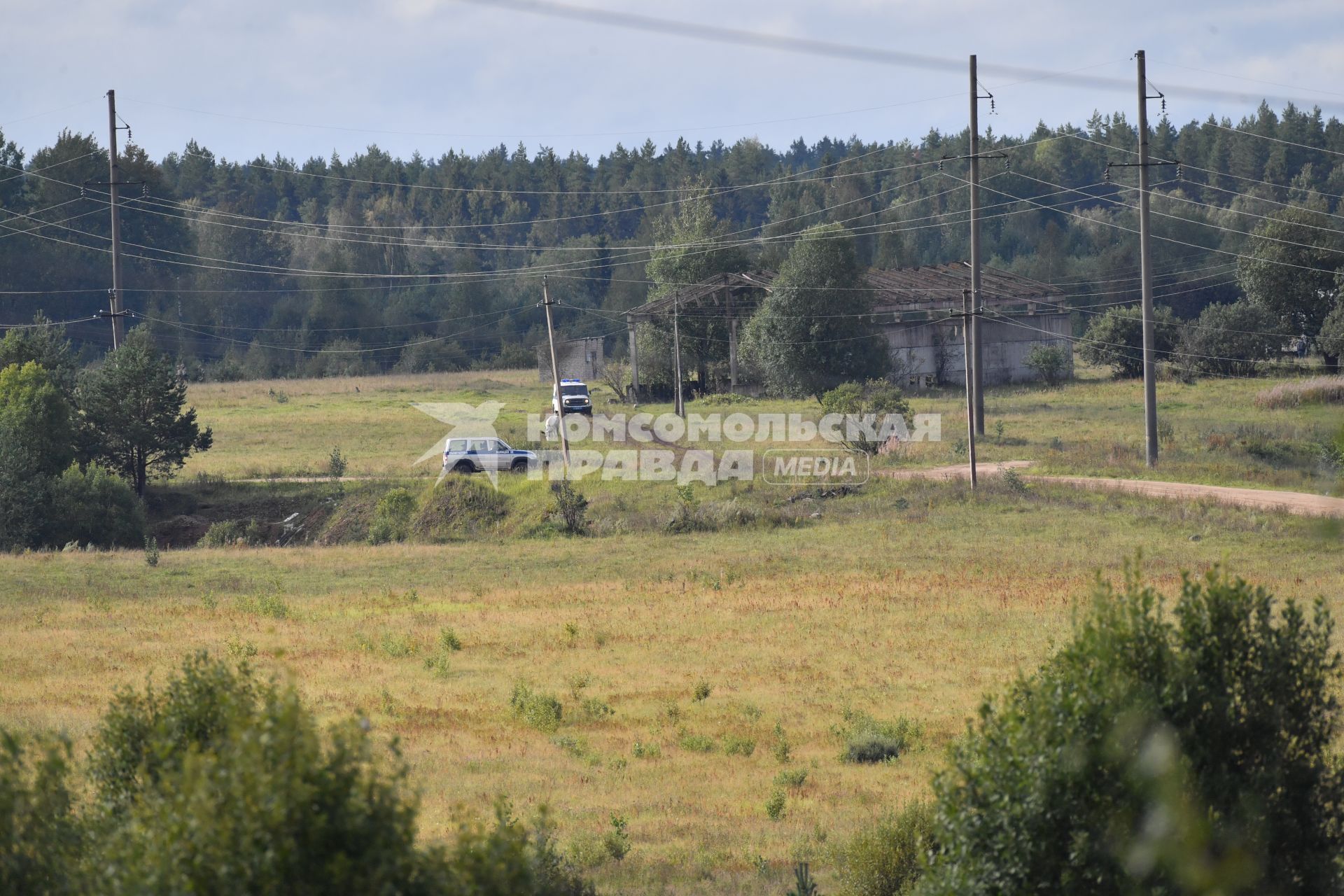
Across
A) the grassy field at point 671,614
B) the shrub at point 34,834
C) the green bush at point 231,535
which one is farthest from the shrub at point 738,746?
the green bush at point 231,535

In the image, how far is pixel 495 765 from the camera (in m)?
13.4

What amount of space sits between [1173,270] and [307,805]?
10020 cm

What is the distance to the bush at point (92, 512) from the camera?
117ft

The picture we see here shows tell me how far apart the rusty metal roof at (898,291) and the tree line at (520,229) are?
20.4 ft

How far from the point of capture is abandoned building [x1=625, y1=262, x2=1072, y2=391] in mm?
63094

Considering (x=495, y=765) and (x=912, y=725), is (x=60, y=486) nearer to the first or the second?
(x=495, y=765)

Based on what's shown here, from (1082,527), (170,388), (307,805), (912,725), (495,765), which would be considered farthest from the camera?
(170,388)

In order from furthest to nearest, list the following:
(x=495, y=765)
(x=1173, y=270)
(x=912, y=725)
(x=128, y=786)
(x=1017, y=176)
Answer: (x=1017, y=176) → (x=1173, y=270) → (x=912, y=725) → (x=495, y=765) → (x=128, y=786)

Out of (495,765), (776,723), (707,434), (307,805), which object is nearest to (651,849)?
(495,765)

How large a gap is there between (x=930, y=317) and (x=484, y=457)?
3136 centimetres

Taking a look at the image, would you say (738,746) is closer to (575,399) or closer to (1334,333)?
(575,399)

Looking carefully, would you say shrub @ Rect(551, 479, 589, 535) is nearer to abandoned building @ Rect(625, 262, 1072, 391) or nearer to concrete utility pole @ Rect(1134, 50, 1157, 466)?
concrete utility pole @ Rect(1134, 50, 1157, 466)

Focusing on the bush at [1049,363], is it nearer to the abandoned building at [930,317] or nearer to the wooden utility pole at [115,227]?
the abandoned building at [930,317]

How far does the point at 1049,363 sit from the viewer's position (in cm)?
6203
